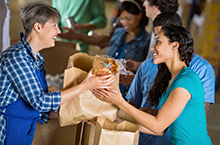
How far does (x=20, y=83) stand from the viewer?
1218 mm

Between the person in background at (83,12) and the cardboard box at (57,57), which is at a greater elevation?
the person in background at (83,12)

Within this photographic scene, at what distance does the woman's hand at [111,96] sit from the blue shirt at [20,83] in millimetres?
246

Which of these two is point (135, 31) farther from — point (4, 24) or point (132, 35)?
point (4, 24)

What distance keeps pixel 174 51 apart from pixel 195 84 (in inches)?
10.2

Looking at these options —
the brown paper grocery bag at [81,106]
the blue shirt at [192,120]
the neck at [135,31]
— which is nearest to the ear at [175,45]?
the blue shirt at [192,120]

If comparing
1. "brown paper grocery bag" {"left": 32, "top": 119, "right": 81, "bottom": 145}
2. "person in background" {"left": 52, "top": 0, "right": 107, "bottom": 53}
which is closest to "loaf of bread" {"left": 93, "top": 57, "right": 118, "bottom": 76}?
"brown paper grocery bag" {"left": 32, "top": 119, "right": 81, "bottom": 145}

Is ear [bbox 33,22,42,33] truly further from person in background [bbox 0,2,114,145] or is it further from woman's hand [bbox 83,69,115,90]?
woman's hand [bbox 83,69,115,90]

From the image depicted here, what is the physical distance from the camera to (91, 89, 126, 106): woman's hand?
4.37 feet

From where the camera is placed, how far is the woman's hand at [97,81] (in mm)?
1311

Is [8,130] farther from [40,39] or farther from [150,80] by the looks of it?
[150,80]

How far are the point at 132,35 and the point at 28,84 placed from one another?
144cm

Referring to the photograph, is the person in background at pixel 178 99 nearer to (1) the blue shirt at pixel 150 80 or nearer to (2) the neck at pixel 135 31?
(1) the blue shirt at pixel 150 80

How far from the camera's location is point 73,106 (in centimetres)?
137

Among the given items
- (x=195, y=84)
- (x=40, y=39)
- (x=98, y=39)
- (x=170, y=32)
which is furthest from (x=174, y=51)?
(x=98, y=39)
